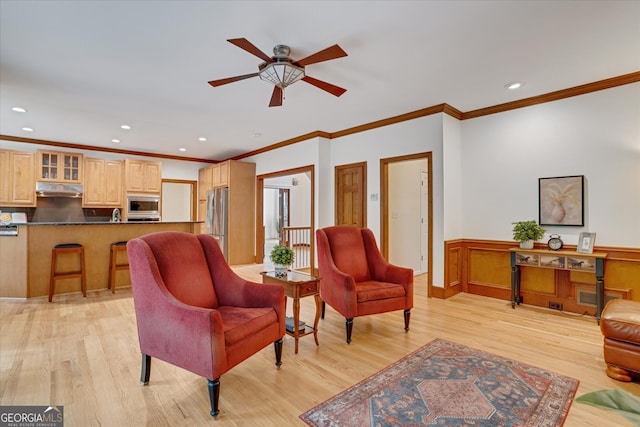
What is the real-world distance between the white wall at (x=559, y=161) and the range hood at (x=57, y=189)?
23.5ft

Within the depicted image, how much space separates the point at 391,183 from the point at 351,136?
111cm

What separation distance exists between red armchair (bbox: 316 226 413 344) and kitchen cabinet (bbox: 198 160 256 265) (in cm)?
396

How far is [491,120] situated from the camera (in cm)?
435

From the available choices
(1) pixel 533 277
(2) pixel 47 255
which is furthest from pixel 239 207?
(1) pixel 533 277

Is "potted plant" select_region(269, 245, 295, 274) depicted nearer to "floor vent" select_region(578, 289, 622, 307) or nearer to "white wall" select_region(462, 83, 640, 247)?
"white wall" select_region(462, 83, 640, 247)

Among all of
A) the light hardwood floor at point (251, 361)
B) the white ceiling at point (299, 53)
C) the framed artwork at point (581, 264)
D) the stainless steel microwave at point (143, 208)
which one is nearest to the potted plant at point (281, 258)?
the light hardwood floor at point (251, 361)

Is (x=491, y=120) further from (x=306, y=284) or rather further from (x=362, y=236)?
(x=306, y=284)

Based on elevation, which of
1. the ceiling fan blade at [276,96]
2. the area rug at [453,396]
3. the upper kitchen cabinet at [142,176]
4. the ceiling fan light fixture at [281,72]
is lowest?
the area rug at [453,396]

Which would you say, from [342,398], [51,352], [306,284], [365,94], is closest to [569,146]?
[365,94]

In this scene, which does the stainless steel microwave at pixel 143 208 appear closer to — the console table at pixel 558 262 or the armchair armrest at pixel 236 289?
the armchair armrest at pixel 236 289

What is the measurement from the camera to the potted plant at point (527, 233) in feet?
12.5

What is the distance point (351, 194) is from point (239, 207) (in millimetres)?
2808

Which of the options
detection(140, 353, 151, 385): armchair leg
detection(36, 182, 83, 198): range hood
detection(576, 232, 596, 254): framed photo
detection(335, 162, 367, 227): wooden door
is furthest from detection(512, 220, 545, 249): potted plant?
detection(36, 182, 83, 198): range hood

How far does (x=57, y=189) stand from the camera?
6.02 m
